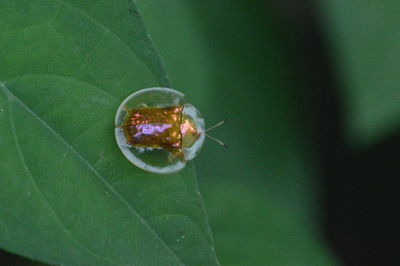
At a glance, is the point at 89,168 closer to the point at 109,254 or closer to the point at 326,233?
the point at 109,254

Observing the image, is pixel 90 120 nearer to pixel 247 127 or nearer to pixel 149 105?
pixel 149 105

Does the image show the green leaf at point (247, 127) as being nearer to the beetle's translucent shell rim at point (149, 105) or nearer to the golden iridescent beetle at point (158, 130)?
the golden iridescent beetle at point (158, 130)

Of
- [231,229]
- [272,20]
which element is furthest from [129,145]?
[272,20]

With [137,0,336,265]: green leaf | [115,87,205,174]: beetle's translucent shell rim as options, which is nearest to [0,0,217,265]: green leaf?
[115,87,205,174]: beetle's translucent shell rim

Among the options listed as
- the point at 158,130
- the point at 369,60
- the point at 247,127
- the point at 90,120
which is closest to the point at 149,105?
the point at 158,130

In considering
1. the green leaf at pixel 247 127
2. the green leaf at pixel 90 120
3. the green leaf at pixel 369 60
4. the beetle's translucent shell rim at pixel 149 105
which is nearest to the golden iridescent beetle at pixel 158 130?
the beetle's translucent shell rim at pixel 149 105

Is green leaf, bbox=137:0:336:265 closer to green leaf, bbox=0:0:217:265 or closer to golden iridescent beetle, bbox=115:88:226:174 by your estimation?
golden iridescent beetle, bbox=115:88:226:174
